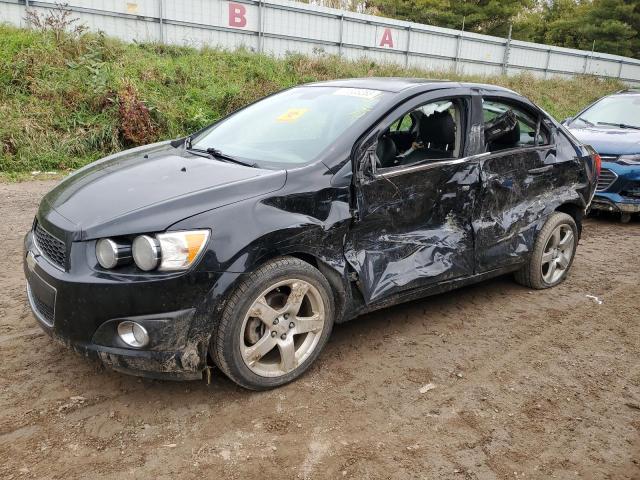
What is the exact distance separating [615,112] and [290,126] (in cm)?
655

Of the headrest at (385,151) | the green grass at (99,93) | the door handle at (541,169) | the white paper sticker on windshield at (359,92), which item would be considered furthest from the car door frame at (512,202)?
the green grass at (99,93)

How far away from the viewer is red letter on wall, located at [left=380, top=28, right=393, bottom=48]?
A: 17359 millimetres

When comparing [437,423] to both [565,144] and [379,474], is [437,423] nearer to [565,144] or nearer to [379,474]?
[379,474]

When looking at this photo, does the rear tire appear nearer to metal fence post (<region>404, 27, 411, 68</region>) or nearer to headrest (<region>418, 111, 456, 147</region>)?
headrest (<region>418, 111, 456, 147</region>)

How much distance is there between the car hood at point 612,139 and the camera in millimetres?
7070

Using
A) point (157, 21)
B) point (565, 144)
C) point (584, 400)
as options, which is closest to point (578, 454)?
point (584, 400)

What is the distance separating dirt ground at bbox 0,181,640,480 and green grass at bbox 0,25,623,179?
18.6ft

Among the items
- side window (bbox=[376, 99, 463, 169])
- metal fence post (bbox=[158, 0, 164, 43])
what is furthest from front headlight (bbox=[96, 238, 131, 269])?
metal fence post (bbox=[158, 0, 164, 43])

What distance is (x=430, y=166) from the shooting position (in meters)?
3.64

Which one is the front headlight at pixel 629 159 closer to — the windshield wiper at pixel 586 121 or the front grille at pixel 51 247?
the windshield wiper at pixel 586 121

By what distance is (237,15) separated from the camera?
46.3 feet

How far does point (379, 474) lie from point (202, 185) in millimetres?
1665

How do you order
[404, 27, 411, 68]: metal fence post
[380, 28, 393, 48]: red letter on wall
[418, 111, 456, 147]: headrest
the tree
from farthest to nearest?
the tree < [404, 27, 411, 68]: metal fence post < [380, 28, 393, 48]: red letter on wall < [418, 111, 456, 147]: headrest

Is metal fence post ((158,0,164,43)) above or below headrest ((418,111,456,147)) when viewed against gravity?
above
